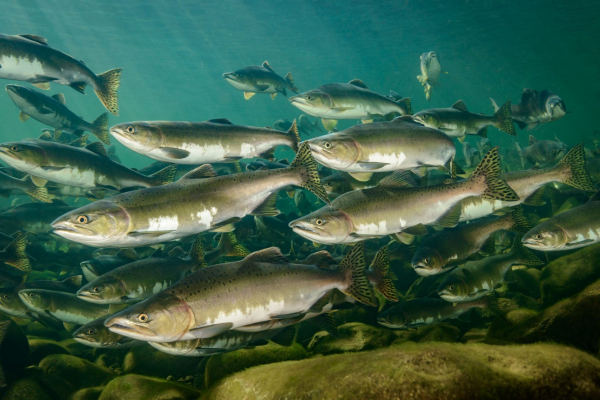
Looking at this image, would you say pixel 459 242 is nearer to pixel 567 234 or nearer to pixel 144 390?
pixel 567 234

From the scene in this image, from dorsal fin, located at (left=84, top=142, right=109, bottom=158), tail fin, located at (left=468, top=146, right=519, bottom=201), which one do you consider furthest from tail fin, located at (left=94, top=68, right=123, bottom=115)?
tail fin, located at (left=468, top=146, right=519, bottom=201)

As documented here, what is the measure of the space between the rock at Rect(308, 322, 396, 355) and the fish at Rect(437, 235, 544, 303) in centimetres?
101

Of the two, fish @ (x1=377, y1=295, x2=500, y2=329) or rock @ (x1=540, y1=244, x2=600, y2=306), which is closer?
rock @ (x1=540, y1=244, x2=600, y2=306)

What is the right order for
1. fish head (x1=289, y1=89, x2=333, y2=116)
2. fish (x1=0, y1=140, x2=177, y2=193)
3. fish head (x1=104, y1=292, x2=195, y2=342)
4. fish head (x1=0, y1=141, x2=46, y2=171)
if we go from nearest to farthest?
fish head (x1=104, y1=292, x2=195, y2=342)
fish head (x1=0, y1=141, x2=46, y2=171)
fish (x1=0, y1=140, x2=177, y2=193)
fish head (x1=289, y1=89, x2=333, y2=116)

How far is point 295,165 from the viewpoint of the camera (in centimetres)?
419

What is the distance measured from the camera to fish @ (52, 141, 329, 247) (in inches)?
131

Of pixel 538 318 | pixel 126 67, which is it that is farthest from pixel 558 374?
pixel 126 67

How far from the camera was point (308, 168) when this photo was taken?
4.16m

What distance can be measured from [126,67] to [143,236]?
194 feet

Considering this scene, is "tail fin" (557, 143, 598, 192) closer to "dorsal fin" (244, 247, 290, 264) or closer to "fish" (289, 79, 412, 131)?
"fish" (289, 79, 412, 131)

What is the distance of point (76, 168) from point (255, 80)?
4662 mm

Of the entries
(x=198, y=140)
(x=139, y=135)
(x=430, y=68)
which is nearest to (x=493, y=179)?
(x=198, y=140)

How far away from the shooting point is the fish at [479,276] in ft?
14.2

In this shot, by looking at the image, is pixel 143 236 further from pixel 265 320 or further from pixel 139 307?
pixel 265 320
